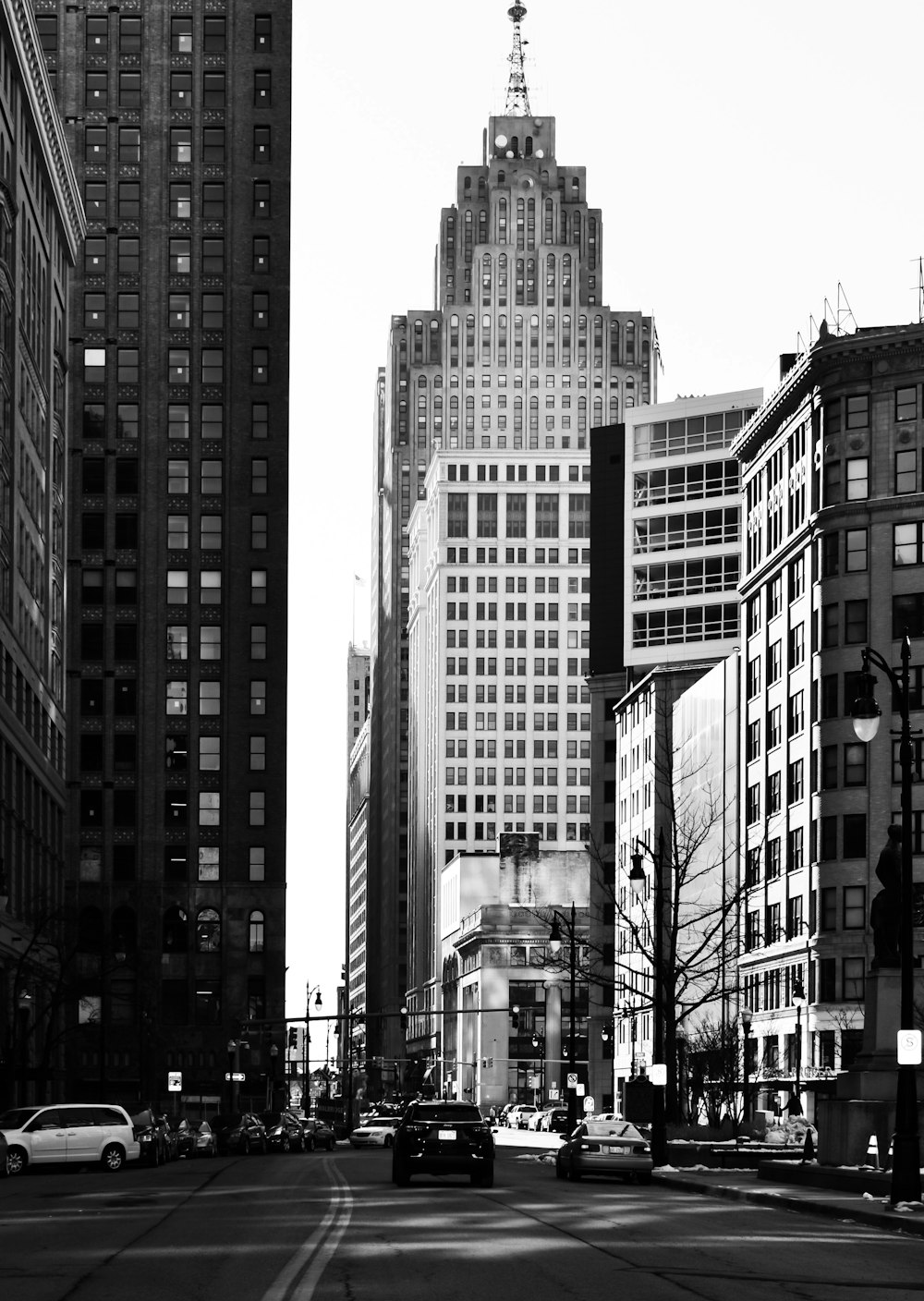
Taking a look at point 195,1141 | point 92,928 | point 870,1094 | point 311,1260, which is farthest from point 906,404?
point 311,1260

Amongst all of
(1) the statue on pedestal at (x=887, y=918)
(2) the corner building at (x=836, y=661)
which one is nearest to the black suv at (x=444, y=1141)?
(1) the statue on pedestal at (x=887, y=918)

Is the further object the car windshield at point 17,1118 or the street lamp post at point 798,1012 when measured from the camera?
the street lamp post at point 798,1012

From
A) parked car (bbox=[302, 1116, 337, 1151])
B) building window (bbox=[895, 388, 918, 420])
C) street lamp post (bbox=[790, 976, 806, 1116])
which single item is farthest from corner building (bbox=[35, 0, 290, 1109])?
building window (bbox=[895, 388, 918, 420])

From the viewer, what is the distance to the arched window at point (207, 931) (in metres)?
146

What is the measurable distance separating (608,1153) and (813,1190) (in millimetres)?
7058

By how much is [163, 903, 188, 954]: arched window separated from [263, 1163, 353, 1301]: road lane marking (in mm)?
114326

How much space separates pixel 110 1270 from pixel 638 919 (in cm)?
12223

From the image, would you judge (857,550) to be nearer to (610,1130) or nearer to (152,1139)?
(152,1139)

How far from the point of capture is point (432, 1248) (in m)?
23.2

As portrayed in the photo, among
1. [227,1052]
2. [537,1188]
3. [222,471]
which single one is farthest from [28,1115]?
[222,471]

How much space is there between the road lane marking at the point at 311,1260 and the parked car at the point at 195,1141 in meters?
38.8

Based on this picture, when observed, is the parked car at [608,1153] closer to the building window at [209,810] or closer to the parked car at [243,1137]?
the parked car at [243,1137]

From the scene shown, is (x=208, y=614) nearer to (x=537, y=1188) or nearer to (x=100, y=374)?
(x=100, y=374)

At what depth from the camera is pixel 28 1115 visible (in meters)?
53.0
